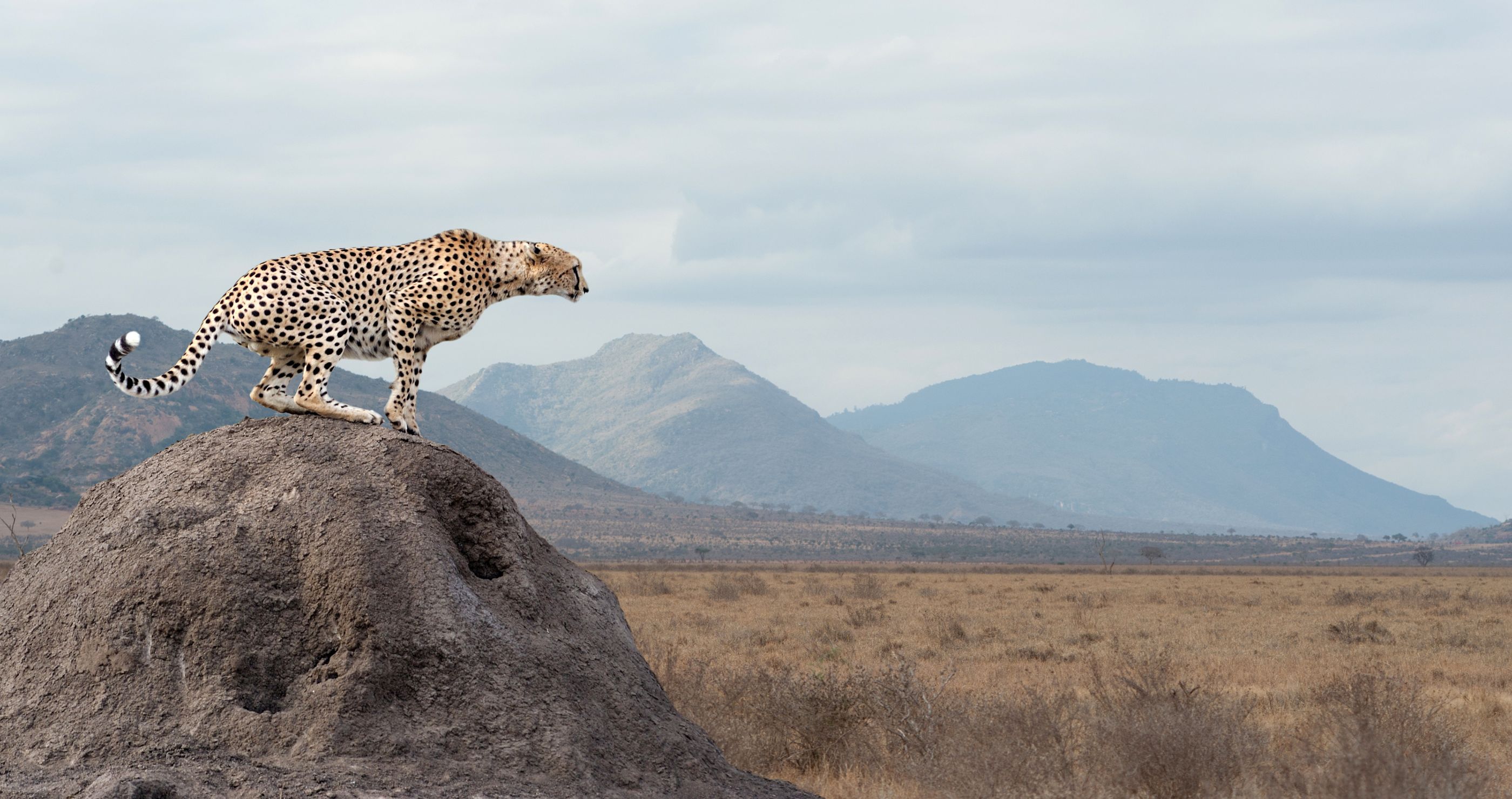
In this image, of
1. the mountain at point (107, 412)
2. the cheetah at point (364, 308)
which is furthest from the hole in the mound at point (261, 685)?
the mountain at point (107, 412)

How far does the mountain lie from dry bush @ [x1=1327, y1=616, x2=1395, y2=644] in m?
79.7

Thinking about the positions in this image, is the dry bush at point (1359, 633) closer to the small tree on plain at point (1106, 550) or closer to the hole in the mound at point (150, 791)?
the hole in the mound at point (150, 791)

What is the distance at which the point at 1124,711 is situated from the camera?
1130 cm

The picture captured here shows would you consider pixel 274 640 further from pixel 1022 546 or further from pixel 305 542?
pixel 1022 546

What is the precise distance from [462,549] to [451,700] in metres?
1.24

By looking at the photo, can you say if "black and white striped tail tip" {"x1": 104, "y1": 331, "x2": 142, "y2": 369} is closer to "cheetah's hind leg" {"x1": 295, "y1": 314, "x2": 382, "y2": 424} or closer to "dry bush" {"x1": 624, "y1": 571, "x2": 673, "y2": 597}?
"cheetah's hind leg" {"x1": 295, "y1": 314, "x2": 382, "y2": 424}

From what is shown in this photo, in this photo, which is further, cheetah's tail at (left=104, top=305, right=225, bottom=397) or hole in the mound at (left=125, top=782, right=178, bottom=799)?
cheetah's tail at (left=104, top=305, right=225, bottom=397)

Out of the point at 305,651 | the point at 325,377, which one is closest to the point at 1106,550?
the point at 325,377

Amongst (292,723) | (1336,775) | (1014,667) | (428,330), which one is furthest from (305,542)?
(1014,667)

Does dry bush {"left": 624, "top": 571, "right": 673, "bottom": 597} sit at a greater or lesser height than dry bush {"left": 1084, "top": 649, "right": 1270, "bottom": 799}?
lesser

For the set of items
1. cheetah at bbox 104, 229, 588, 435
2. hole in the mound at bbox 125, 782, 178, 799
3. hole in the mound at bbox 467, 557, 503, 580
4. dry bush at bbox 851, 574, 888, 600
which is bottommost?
dry bush at bbox 851, 574, 888, 600

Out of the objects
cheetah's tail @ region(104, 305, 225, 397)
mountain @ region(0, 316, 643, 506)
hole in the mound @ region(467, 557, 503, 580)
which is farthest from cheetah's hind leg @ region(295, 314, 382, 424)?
mountain @ region(0, 316, 643, 506)

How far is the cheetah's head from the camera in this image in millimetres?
8516

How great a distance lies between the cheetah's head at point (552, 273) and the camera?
27.9 ft
